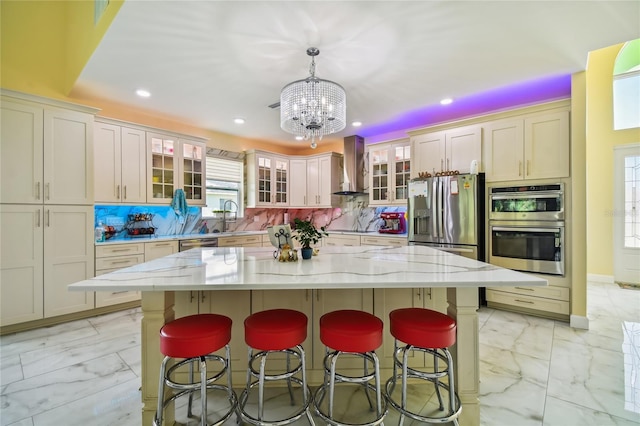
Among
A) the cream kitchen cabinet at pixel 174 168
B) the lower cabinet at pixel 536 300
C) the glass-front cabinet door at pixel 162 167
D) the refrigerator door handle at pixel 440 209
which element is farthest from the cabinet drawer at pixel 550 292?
the glass-front cabinet door at pixel 162 167

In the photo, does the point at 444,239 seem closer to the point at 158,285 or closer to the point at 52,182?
the point at 158,285

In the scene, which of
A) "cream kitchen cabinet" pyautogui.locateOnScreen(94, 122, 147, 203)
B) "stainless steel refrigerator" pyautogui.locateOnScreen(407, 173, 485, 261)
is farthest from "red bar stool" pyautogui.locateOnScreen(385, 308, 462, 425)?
"cream kitchen cabinet" pyautogui.locateOnScreen(94, 122, 147, 203)

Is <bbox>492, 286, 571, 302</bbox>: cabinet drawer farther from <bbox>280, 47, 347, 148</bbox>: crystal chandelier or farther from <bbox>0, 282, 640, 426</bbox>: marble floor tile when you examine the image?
<bbox>280, 47, 347, 148</bbox>: crystal chandelier

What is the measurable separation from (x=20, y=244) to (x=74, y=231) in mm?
446

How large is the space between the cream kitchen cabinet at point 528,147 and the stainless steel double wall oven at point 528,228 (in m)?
0.18

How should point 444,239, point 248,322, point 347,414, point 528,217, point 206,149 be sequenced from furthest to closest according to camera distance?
point 206,149 < point 444,239 < point 528,217 < point 347,414 < point 248,322

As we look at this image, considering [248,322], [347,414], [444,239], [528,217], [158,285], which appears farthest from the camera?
[444,239]

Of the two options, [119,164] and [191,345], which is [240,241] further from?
[191,345]

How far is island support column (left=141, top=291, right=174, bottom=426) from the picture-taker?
1611 mm

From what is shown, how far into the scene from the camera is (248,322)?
5.39ft

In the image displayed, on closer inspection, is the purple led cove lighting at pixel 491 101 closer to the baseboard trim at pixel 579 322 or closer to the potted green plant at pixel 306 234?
the baseboard trim at pixel 579 322

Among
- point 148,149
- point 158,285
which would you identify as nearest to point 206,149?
point 148,149

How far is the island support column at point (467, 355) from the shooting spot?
1.65 meters

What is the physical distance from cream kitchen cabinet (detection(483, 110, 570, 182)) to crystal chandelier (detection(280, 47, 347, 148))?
2.28 meters
